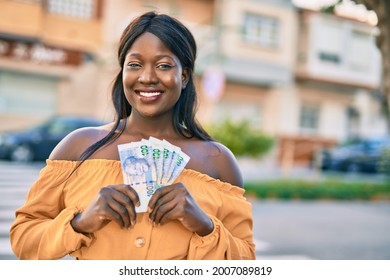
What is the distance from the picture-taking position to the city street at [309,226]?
5.23 meters

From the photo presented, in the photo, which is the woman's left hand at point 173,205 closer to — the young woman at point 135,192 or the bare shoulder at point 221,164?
the young woman at point 135,192

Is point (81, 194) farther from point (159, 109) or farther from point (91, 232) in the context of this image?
point (159, 109)

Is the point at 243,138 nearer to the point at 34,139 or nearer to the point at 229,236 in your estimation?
the point at 34,139

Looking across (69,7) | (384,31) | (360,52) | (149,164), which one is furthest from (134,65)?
(360,52)

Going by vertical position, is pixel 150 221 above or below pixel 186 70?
below

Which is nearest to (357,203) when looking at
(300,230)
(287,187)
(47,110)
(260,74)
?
(287,187)

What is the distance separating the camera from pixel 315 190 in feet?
31.0

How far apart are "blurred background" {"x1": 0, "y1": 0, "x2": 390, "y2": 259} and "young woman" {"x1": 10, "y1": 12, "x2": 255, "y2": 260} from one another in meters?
0.22

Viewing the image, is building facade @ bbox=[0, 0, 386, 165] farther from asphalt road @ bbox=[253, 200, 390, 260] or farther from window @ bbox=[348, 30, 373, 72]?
asphalt road @ bbox=[253, 200, 390, 260]

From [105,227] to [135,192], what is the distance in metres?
0.16

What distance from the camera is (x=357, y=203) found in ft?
30.4

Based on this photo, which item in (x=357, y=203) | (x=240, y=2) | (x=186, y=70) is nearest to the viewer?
(x=186, y=70)

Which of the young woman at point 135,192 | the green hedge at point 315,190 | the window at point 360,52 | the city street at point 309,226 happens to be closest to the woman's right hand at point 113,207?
the young woman at point 135,192

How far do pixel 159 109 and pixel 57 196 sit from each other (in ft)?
1.22
